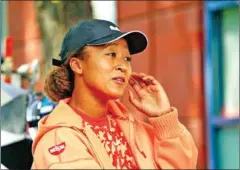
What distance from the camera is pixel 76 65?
7.27 ft

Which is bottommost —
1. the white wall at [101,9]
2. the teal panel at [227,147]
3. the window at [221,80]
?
the teal panel at [227,147]

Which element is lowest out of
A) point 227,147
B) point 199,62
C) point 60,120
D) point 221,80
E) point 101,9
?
point 227,147

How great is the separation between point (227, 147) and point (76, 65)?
5115 mm

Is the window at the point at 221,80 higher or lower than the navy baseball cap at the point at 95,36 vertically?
lower

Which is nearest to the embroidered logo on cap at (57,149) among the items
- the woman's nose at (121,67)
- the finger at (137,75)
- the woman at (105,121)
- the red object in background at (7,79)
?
the woman at (105,121)

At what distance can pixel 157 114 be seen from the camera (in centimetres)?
218

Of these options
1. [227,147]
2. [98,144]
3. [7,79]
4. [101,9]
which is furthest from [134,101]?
[227,147]

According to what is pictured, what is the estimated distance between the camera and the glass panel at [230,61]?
707 centimetres

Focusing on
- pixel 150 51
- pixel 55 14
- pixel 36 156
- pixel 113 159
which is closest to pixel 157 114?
pixel 113 159

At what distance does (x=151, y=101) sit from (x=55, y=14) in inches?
103

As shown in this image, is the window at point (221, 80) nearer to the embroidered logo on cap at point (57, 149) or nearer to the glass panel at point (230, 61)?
the glass panel at point (230, 61)

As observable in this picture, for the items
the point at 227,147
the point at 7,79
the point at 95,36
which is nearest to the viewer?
the point at 95,36

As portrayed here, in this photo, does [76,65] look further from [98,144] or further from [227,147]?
[227,147]

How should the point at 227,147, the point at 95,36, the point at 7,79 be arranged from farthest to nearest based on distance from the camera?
the point at 227,147 → the point at 7,79 → the point at 95,36
